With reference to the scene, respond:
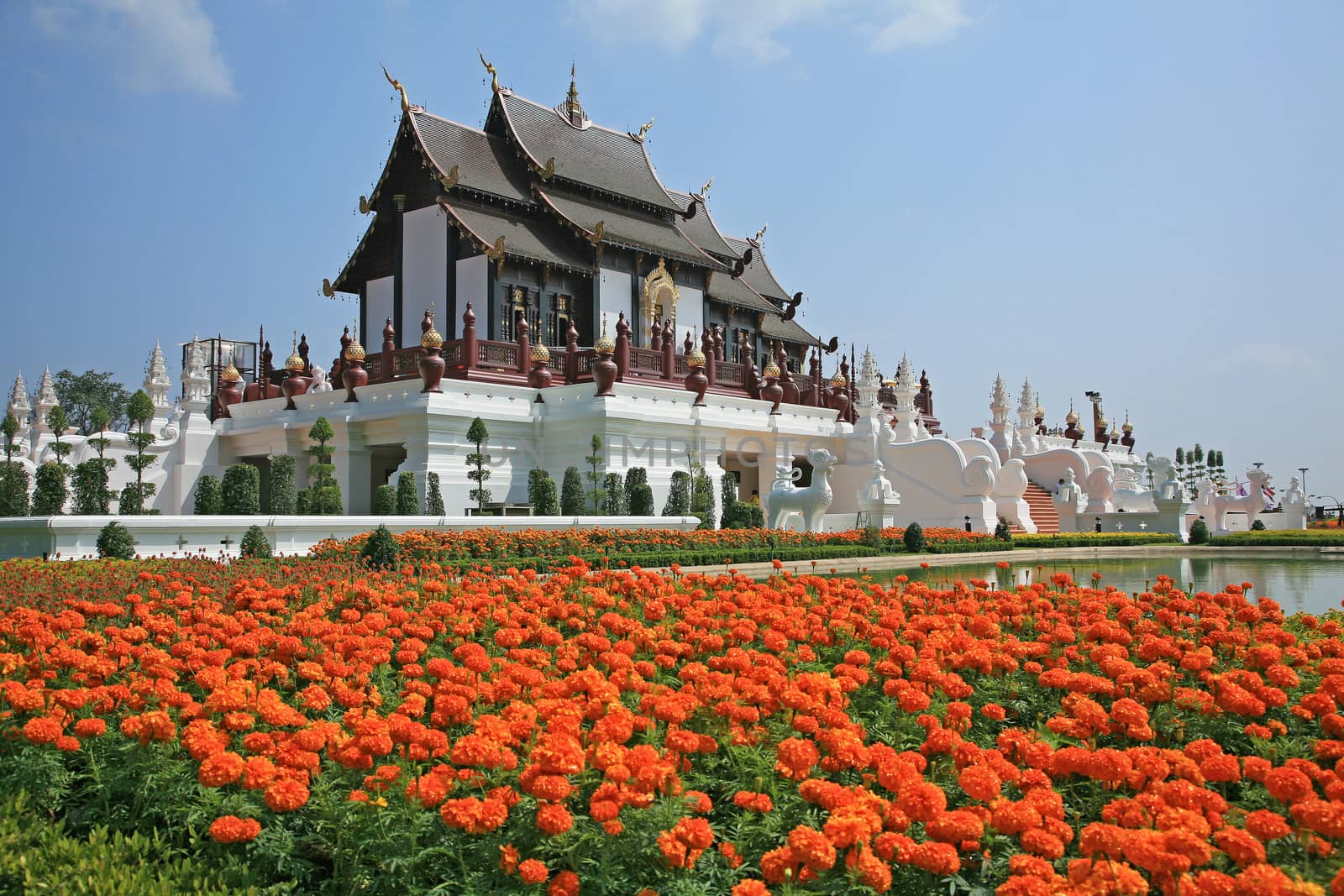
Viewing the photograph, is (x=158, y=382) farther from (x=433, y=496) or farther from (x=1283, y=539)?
(x=1283, y=539)

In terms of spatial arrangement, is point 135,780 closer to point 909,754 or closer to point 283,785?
point 283,785

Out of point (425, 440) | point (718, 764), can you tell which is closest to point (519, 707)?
point (718, 764)

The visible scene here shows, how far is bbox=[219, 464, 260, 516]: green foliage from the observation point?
1525 centimetres

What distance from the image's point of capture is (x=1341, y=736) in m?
3.85

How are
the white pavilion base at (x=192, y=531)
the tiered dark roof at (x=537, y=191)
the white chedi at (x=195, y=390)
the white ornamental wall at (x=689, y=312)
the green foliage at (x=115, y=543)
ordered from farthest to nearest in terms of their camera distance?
the white ornamental wall at (x=689, y=312) < the tiered dark roof at (x=537, y=191) < the white chedi at (x=195, y=390) < the white pavilion base at (x=192, y=531) < the green foliage at (x=115, y=543)

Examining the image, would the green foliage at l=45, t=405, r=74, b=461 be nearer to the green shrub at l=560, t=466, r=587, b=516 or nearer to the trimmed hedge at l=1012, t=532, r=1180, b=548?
the green shrub at l=560, t=466, r=587, b=516

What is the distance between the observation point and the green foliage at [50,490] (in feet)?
50.4

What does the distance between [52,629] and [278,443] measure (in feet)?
60.1

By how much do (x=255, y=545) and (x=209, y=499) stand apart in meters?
3.71

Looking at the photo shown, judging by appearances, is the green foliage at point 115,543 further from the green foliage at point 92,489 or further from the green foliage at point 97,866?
the green foliage at point 97,866

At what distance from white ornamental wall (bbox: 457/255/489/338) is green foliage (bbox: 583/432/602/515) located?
549 cm

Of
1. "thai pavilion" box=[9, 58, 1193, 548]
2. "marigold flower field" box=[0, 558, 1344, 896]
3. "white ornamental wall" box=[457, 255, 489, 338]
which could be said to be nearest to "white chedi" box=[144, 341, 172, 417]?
"thai pavilion" box=[9, 58, 1193, 548]

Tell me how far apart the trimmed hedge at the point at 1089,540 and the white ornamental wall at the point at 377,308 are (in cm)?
1677

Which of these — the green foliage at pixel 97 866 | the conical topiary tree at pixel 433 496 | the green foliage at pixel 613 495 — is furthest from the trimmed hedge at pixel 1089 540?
the green foliage at pixel 97 866
